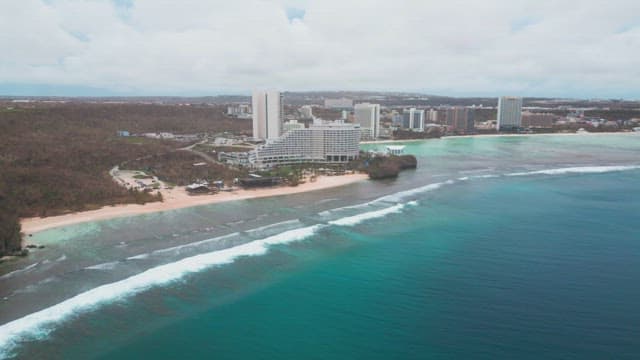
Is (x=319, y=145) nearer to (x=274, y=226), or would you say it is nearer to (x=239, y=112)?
(x=274, y=226)

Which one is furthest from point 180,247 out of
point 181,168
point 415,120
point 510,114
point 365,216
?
point 510,114

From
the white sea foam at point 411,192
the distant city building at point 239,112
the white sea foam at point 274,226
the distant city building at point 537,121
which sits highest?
the distant city building at point 239,112

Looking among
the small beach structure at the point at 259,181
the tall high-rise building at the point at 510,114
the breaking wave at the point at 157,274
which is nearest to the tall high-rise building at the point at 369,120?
the tall high-rise building at the point at 510,114

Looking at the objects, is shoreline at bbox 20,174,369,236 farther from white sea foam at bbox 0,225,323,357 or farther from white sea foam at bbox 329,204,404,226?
white sea foam at bbox 0,225,323,357

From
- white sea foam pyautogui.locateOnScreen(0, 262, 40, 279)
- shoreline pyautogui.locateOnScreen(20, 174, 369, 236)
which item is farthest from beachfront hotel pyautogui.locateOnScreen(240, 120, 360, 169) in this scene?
white sea foam pyautogui.locateOnScreen(0, 262, 40, 279)

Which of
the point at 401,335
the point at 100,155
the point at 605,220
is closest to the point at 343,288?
the point at 401,335

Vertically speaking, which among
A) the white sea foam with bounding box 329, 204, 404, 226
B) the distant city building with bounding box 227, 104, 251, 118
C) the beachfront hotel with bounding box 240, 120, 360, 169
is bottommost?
the white sea foam with bounding box 329, 204, 404, 226

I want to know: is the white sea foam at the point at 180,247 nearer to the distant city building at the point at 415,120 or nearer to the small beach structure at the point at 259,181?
the small beach structure at the point at 259,181
